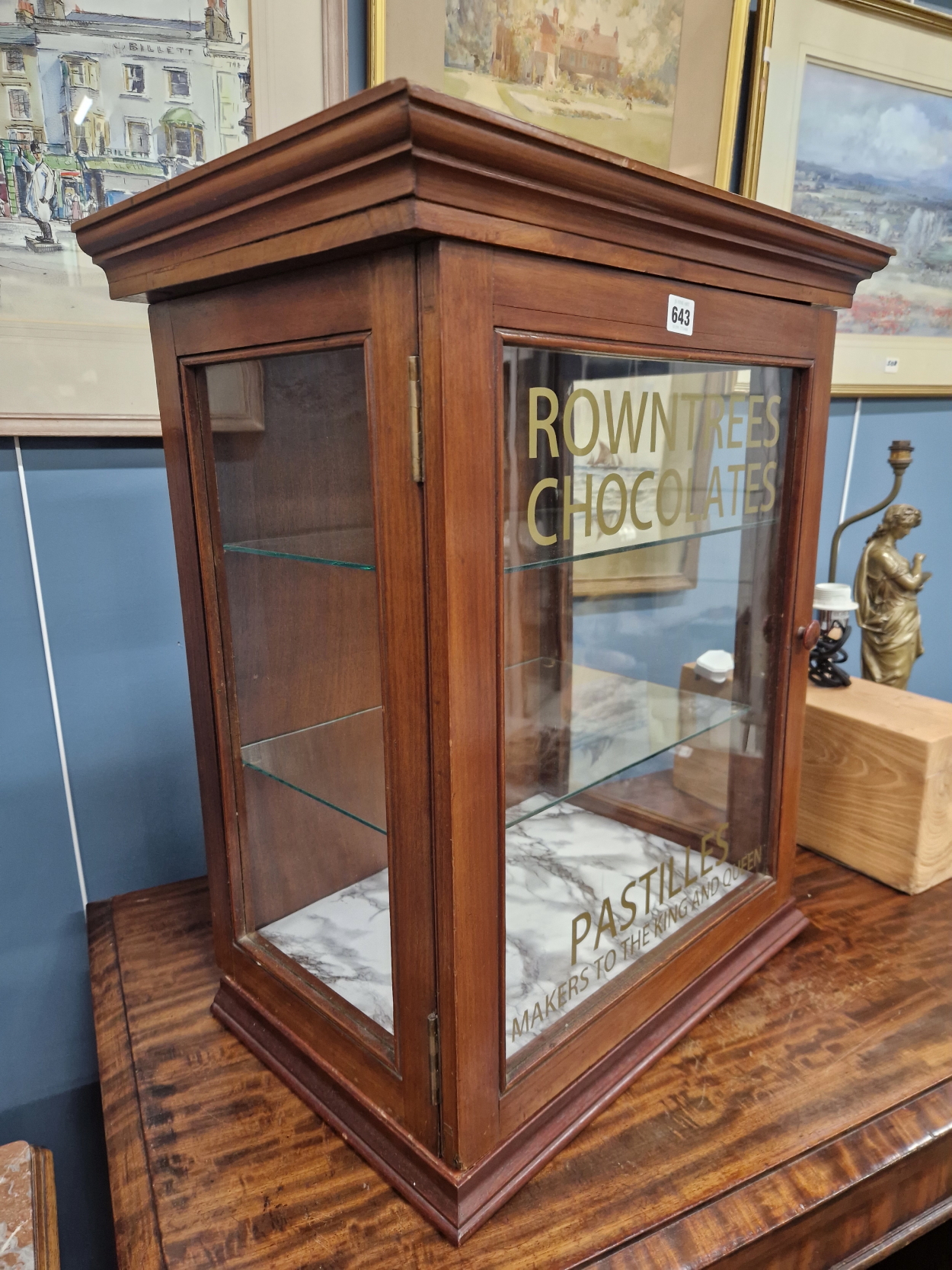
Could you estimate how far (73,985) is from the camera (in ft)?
3.40

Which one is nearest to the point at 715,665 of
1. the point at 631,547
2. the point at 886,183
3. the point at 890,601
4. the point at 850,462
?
the point at 631,547

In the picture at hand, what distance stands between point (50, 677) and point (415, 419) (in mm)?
675

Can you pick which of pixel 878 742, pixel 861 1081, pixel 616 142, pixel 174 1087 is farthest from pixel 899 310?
pixel 174 1087

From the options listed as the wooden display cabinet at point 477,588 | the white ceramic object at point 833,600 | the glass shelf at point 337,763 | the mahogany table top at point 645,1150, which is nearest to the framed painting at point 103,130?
the wooden display cabinet at point 477,588

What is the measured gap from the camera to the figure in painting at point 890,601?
49.7 inches

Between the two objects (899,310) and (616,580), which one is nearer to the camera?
(616,580)

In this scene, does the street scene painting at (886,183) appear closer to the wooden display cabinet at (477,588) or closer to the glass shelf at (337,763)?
the wooden display cabinet at (477,588)

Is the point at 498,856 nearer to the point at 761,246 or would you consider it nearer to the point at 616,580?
the point at 616,580

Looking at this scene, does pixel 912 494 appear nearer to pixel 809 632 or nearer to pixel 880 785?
pixel 880 785

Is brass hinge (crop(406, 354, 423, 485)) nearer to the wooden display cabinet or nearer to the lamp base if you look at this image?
the wooden display cabinet

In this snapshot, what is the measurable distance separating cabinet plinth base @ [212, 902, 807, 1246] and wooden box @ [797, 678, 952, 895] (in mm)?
280

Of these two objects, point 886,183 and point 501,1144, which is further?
point 886,183

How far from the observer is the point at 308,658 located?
0.73m

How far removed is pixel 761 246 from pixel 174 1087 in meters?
0.86
